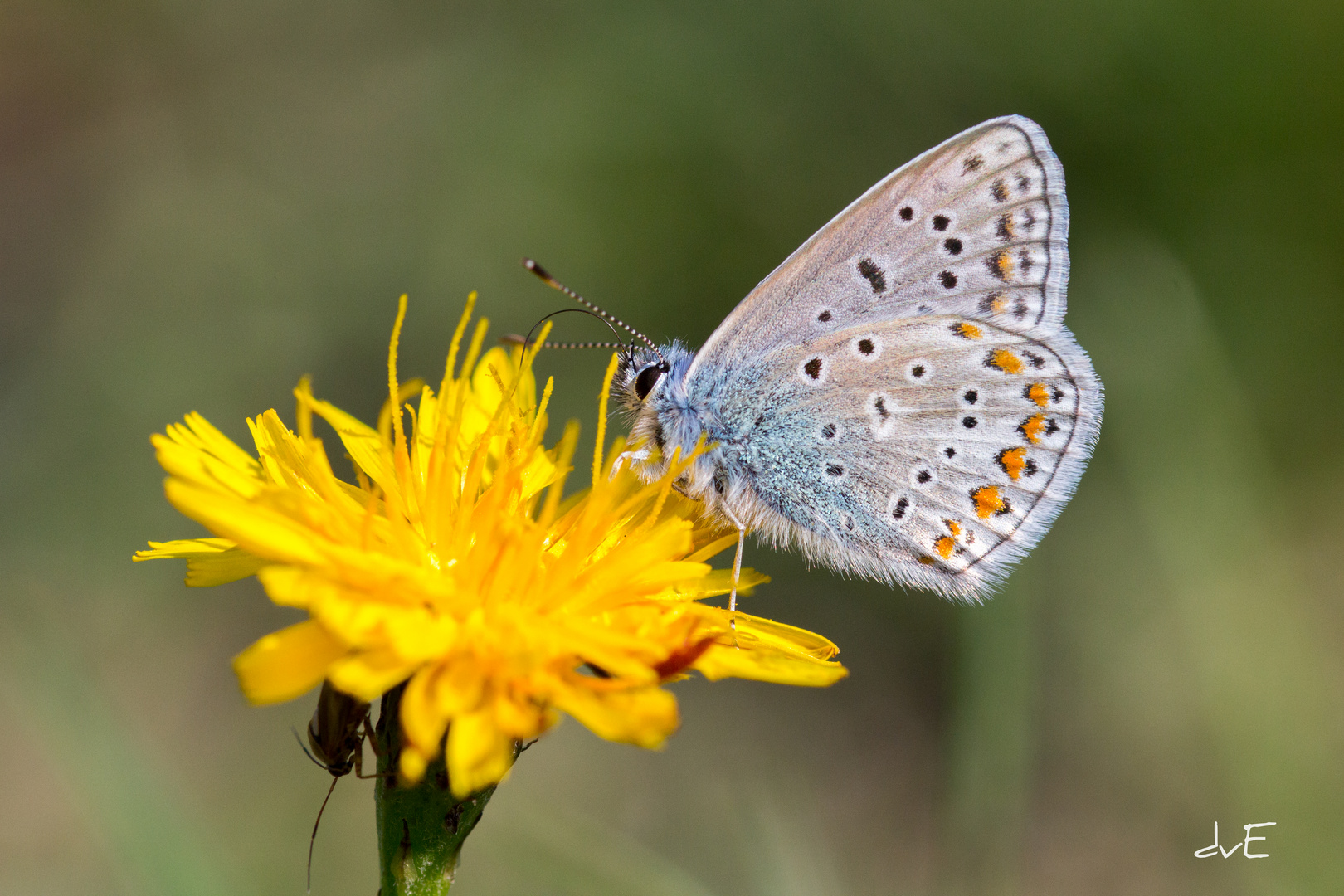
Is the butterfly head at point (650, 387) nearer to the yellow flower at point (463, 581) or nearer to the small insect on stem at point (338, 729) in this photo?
the yellow flower at point (463, 581)

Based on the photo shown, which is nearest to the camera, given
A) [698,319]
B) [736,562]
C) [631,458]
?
[736,562]

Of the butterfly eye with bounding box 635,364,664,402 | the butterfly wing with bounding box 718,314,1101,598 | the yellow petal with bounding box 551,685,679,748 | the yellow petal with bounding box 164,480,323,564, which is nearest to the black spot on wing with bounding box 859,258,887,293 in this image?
the butterfly wing with bounding box 718,314,1101,598

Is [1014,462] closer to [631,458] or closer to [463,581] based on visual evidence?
[631,458]

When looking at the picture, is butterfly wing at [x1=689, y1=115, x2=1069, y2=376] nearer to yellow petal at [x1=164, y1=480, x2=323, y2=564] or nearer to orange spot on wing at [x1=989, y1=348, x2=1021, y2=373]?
orange spot on wing at [x1=989, y1=348, x2=1021, y2=373]

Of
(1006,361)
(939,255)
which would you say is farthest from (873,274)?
(1006,361)

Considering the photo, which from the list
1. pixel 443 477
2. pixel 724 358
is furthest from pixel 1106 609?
pixel 443 477

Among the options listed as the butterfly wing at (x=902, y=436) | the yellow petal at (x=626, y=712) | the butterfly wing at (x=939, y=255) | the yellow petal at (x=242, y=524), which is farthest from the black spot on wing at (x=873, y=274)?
the yellow petal at (x=242, y=524)
